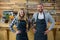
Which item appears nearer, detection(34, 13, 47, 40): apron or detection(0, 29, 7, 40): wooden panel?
detection(34, 13, 47, 40): apron

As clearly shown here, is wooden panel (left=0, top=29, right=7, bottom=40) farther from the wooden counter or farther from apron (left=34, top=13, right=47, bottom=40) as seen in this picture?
apron (left=34, top=13, right=47, bottom=40)

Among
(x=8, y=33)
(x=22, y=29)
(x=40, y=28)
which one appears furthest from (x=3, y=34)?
(x=40, y=28)

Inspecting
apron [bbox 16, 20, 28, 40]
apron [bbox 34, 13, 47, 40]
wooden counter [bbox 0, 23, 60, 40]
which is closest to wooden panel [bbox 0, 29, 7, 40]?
wooden counter [bbox 0, 23, 60, 40]

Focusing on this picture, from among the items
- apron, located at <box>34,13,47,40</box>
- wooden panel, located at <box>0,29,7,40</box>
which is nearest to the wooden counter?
wooden panel, located at <box>0,29,7,40</box>

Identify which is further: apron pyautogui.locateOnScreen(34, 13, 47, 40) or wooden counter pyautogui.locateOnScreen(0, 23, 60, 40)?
Answer: wooden counter pyautogui.locateOnScreen(0, 23, 60, 40)

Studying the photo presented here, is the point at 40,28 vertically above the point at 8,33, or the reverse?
the point at 40,28

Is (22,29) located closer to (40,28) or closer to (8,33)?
(40,28)

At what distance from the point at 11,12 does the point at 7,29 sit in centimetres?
46

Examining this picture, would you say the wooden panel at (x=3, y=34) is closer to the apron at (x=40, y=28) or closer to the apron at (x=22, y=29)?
the apron at (x=22, y=29)

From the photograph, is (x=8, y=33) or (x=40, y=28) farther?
(x=8, y=33)

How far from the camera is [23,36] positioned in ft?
→ 13.0

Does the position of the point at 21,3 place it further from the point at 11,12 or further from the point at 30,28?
the point at 30,28

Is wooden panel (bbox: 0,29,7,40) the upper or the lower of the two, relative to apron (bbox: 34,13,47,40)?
lower

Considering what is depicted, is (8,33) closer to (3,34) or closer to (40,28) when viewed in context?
(3,34)
